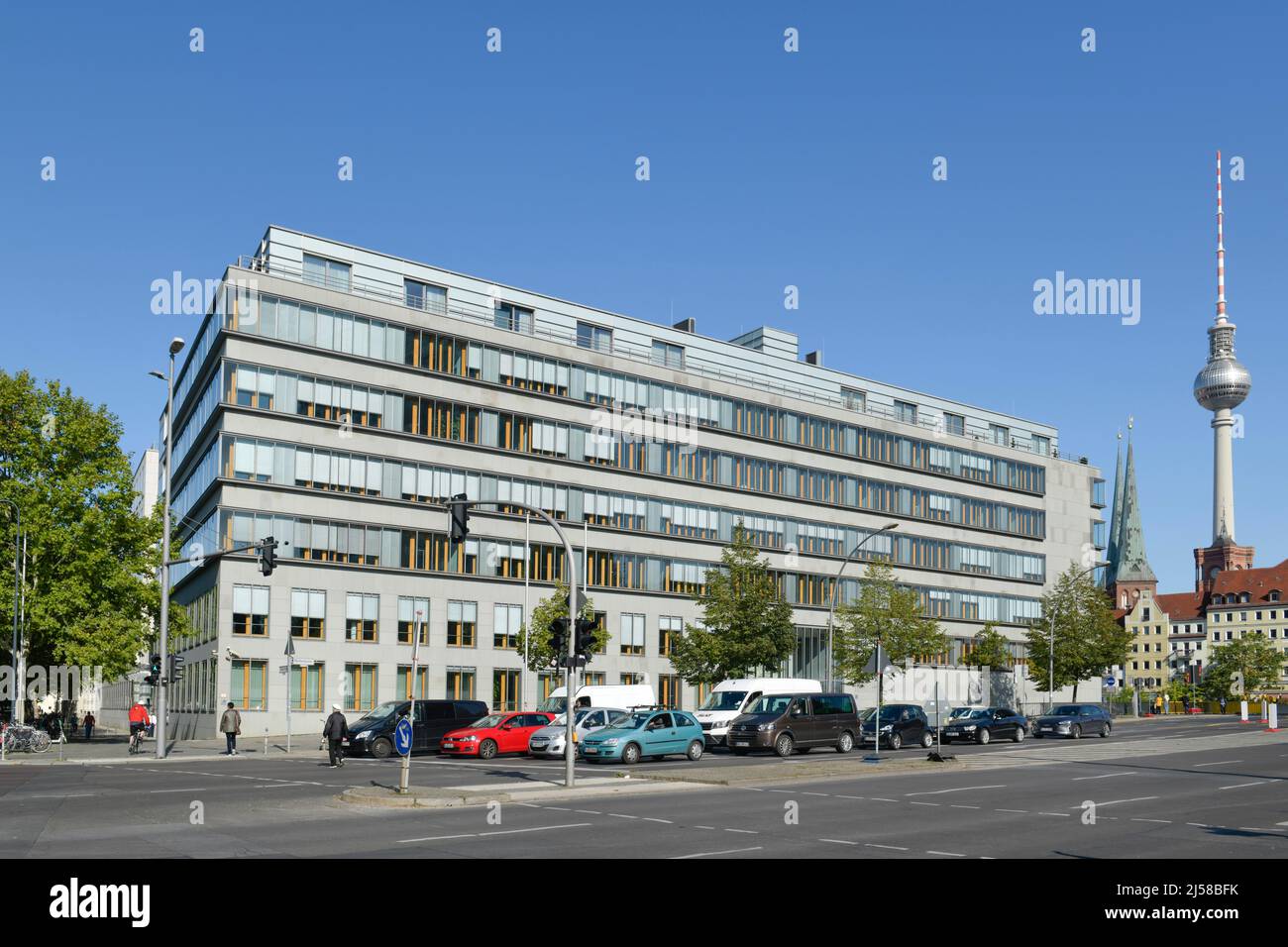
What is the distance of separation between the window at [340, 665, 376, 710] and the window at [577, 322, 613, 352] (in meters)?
23.8

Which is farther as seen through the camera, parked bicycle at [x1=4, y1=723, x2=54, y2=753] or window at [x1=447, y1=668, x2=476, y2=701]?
window at [x1=447, y1=668, x2=476, y2=701]

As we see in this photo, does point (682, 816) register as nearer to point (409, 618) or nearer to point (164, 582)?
point (164, 582)

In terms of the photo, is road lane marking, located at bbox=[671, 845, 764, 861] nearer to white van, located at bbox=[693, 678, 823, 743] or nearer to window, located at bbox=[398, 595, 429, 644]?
white van, located at bbox=[693, 678, 823, 743]

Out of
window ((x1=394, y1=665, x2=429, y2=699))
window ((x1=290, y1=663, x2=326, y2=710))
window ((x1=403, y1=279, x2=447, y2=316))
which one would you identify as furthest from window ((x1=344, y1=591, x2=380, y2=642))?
window ((x1=403, y1=279, x2=447, y2=316))

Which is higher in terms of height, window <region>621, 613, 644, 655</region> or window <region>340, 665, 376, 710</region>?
window <region>621, 613, 644, 655</region>

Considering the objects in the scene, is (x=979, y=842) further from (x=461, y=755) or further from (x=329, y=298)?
(x=329, y=298)

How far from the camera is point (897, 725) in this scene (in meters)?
43.2

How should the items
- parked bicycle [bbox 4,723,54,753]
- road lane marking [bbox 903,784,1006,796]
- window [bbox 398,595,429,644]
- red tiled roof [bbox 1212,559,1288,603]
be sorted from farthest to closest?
red tiled roof [bbox 1212,559,1288,603], window [bbox 398,595,429,644], parked bicycle [bbox 4,723,54,753], road lane marking [bbox 903,784,1006,796]

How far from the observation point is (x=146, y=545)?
5622cm

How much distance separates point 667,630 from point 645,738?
123ft

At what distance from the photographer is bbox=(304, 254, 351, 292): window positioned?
6138cm

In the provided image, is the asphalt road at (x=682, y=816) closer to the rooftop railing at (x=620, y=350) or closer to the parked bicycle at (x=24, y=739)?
the parked bicycle at (x=24, y=739)

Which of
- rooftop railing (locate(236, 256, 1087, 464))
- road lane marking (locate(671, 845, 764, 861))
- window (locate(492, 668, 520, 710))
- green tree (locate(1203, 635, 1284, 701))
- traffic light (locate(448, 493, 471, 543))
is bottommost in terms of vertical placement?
green tree (locate(1203, 635, 1284, 701))
